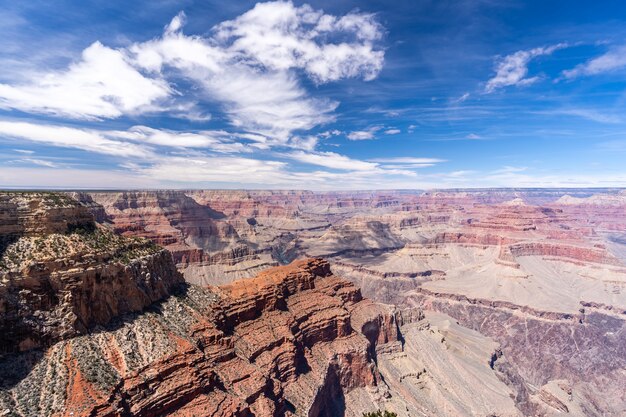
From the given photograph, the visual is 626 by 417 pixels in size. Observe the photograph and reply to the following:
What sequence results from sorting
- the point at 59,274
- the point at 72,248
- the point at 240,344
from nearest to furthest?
the point at 59,274, the point at 72,248, the point at 240,344

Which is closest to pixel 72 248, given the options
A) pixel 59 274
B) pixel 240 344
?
pixel 59 274

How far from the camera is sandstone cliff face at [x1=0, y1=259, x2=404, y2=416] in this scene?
2980 cm

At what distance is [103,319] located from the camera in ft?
122

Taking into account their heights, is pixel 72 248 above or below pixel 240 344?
above

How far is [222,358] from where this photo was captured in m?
43.1

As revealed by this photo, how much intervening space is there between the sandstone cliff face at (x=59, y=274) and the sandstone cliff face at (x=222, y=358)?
1765 millimetres

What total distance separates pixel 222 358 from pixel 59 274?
2076 cm

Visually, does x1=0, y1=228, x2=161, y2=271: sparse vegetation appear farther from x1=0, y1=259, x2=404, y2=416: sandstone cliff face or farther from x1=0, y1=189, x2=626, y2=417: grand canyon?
x1=0, y1=259, x2=404, y2=416: sandstone cliff face

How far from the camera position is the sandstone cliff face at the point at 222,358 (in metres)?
29.8

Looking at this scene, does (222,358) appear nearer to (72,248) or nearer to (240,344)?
(240,344)

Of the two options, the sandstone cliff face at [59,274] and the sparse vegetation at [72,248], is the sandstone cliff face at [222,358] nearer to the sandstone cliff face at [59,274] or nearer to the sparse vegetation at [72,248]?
the sandstone cliff face at [59,274]

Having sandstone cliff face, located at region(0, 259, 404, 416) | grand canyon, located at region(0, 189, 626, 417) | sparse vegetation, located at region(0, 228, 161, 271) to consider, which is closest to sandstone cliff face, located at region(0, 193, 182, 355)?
sparse vegetation, located at region(0, 228, 161, 271)

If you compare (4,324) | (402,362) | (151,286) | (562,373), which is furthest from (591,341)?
(4,324)

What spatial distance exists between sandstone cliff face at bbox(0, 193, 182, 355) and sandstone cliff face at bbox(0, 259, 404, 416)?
1.76m
